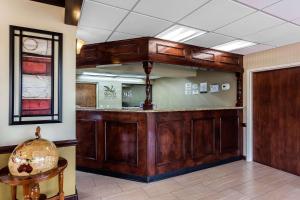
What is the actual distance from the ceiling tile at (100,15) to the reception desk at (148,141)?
1405 millimetres

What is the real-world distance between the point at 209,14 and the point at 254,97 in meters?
2.69

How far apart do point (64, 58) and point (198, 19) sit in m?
1.76

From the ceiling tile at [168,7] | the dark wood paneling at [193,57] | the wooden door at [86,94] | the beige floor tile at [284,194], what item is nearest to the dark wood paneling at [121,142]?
the dark wood paneling at [193,57]

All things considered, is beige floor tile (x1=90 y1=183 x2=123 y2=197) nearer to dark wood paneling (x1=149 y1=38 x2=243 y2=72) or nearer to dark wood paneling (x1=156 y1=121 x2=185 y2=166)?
dark wood paneling (x1=156 y1=121 x2=185 y2=166)

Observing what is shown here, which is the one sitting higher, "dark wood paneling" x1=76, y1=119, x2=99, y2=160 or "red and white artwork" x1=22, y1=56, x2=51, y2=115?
"red and white artwork" x1=22, y1=56, x2=51, y2=115

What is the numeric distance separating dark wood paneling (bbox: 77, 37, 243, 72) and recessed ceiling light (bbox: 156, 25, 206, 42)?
5.2 inches

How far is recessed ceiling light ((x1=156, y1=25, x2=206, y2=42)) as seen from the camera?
3.08m

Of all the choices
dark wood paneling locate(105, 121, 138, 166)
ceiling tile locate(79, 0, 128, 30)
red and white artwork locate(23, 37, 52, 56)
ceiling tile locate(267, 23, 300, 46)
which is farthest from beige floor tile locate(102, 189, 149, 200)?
ceiling tile locate(267, 23, 300, 46)

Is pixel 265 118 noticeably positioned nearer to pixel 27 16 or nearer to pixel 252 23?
pixel 252 23

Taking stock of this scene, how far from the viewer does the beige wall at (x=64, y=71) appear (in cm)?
215

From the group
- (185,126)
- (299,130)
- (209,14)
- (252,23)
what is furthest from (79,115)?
(299,130)

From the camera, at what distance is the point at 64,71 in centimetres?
247

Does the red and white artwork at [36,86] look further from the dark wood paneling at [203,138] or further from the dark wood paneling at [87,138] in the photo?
the dark wood paneling at [203,138]

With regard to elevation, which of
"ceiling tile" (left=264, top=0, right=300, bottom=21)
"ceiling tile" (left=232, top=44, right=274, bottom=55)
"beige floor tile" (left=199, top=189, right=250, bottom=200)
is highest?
"ceiling tile" (left=264, top=0, right=300, bottom=21)
